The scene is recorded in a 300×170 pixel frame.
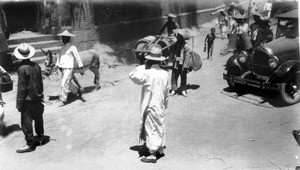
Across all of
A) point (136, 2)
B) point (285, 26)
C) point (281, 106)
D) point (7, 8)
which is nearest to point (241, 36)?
point (285, 26)

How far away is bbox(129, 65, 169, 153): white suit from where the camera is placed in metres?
5.63

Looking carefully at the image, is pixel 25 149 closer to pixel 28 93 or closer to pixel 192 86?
pixel 28 93

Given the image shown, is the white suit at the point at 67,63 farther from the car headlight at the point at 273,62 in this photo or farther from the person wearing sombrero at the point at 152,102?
the car headlight at the point at 273,62

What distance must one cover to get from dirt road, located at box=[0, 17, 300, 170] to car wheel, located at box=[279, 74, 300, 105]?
0.17m

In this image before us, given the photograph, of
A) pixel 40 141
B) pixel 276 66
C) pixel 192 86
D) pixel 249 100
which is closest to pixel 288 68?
pixel 276 66

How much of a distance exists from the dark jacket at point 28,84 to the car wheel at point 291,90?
5430mm

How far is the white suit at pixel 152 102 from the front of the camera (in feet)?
18.5

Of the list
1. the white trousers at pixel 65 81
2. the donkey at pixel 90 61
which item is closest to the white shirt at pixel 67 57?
the white trousers at pixel 65 81

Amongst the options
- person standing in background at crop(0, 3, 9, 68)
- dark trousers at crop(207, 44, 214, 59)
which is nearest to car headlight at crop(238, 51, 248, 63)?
dark trousers at crop(207, 44, 214, 59)

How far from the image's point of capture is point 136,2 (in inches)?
661

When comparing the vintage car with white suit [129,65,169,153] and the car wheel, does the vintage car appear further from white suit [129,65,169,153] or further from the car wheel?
white suit [129,65,169,153]

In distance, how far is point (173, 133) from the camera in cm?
686

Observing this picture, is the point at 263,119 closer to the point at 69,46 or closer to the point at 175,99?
the point at 175,99

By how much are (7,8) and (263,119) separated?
37.2 ft
